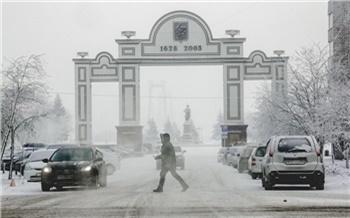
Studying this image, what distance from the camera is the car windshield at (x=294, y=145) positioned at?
21375 mm

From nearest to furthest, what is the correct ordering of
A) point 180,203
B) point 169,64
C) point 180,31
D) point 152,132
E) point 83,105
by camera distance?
point 180,203 < point 180,31 < point 169,64 < point 83,105 < point 152,132

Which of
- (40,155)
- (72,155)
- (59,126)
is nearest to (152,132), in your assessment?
(59,126)

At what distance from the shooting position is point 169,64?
70188 mm

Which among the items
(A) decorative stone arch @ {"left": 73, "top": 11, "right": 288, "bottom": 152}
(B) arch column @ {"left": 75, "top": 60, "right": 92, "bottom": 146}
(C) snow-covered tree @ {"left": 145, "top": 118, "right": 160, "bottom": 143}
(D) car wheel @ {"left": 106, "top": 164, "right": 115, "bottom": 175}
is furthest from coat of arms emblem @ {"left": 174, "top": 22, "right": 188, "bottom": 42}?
(C) snow-covered tree @ {"left": 145, "top": 118, "right": 160, "bottom": 143}

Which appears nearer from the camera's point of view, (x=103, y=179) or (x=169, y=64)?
(x=103, y=179)

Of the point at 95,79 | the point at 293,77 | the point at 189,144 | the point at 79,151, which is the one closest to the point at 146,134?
the point at 189,144

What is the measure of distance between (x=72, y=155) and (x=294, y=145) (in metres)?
7.41

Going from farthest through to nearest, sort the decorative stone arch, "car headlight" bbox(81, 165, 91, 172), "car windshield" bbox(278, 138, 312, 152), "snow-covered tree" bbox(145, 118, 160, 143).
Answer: "snow-covered tree" bbox(145, 118, 160, 143) → the decorative stone arch → "car headlight" bbox(81, 165, 91, 172) → "car windshield" bbox(278, 138, 312, 152)

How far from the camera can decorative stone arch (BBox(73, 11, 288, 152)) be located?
70.4 m

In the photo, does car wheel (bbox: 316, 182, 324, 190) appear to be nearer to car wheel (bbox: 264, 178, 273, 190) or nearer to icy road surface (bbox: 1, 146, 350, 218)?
icy road surface (bbox: 1, 146, 350, 218)

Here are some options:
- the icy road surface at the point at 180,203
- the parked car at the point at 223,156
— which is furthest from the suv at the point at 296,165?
the parked car at the point at 223,156

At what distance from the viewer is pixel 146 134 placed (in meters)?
149

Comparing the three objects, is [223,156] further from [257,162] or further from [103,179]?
[103,179]

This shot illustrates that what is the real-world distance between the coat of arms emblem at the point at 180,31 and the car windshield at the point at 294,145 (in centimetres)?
4900
